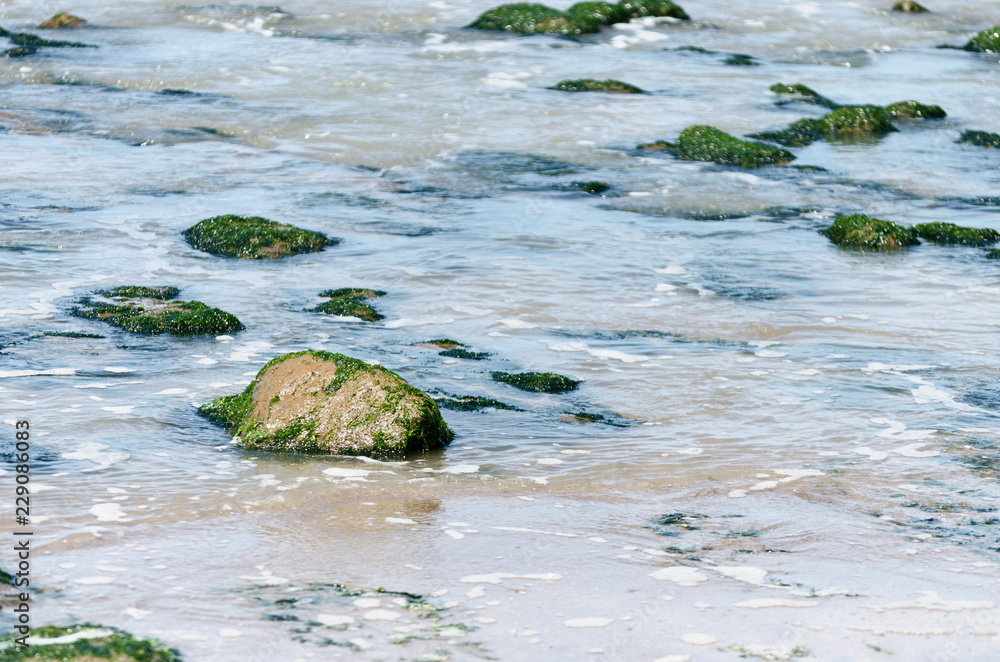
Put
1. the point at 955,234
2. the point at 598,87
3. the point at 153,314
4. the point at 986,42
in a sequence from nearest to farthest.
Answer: the point at 153,314 → the point at 955,234 → the point at 598,87 → the point at 986,42

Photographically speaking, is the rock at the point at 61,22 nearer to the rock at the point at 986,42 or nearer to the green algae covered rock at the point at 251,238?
the green algae covered rock at the point at 251,238

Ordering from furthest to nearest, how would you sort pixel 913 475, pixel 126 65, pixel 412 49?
pixel 412 49 → pixel 126 65 → pixel 913 475

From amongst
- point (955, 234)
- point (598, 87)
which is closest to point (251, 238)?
point (955, 234)

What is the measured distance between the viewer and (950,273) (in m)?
9.20

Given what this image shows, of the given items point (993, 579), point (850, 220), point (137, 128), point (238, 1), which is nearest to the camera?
point (993, 579)

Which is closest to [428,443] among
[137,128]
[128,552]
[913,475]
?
[128,552]

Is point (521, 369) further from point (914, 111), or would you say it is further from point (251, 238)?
point (914, 111)

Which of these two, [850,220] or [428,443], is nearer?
[428,443]

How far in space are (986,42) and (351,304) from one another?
14.9 m

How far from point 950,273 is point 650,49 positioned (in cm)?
1076

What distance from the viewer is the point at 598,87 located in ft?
52.5

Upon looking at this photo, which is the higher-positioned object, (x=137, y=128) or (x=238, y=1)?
(x=238, y=1)

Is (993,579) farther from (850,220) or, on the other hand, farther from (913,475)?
(850,220)

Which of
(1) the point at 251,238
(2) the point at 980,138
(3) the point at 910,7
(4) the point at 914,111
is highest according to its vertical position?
(3) the point at 910,7
